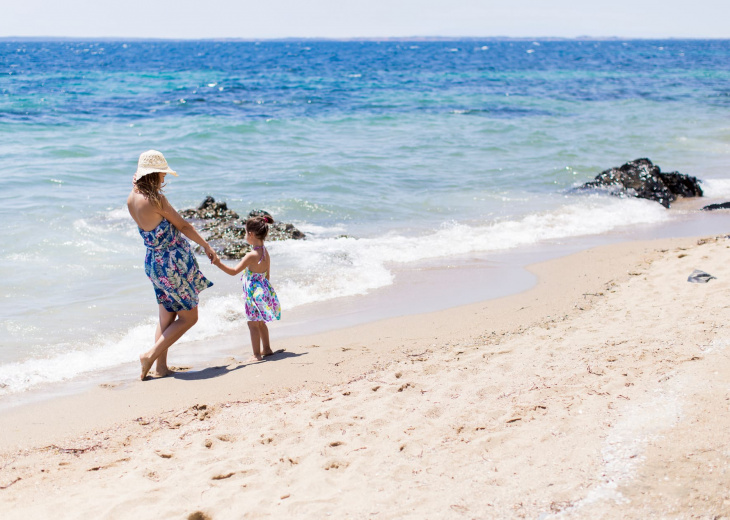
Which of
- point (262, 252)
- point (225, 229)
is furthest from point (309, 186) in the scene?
point (262, 252)

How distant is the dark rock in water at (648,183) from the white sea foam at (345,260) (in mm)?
411

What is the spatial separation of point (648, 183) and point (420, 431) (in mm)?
10622

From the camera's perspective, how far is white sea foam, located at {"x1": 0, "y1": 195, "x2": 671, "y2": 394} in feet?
18.3

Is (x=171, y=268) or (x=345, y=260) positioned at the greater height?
(x=171, y=268)

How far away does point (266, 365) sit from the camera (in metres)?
5.28

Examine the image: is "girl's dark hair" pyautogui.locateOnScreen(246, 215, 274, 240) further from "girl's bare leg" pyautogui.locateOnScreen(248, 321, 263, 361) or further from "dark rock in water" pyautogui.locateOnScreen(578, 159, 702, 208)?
"dark rock in water" pyautogui.locateOnScreen(578, 159, 702, 208)

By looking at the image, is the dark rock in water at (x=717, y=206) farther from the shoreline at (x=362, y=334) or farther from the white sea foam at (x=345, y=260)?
the shoreline at (x=362, y=334)

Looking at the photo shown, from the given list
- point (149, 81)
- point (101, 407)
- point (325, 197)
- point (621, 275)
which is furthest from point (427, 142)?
point (149, 81)

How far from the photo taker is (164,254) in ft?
16.4

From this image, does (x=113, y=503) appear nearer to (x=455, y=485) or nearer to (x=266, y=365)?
(x=455, y=485)

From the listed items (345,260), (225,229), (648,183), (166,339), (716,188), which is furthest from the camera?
(716,188)

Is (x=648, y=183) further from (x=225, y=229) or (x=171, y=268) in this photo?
(x=171, y=268)

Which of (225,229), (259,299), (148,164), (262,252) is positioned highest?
(148,164)

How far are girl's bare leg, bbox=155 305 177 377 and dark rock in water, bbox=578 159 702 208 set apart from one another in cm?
989
